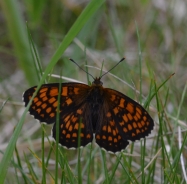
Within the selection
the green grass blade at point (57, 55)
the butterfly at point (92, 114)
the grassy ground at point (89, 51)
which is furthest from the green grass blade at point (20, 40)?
the green grass blade at point (57, 55)

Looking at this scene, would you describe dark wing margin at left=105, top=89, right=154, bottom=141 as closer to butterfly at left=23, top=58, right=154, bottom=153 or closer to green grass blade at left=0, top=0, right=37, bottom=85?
butterfly at left=23, top=58, right=154, bottom=153

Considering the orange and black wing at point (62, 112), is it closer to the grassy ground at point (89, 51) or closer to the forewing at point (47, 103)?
the forewing at point (47, 103)

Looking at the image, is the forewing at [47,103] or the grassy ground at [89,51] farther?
the grassy ground at [89,51]

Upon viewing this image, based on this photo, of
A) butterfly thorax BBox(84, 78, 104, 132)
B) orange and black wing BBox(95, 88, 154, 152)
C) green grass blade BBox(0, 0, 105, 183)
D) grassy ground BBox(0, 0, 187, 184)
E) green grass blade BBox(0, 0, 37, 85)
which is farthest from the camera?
green grass blade BBox(0, 0, 37, 85)

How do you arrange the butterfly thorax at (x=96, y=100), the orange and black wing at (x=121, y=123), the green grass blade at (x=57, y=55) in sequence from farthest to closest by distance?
the butterfly thorax at (x=96, y=100)
the orange and black wing at (x=121, y=123)
the green grass blade at (x=57, y=55)

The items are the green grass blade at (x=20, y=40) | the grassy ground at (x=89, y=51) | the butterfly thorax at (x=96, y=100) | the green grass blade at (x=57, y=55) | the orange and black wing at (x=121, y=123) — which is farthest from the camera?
the green grass blade at (x=20, y=40)

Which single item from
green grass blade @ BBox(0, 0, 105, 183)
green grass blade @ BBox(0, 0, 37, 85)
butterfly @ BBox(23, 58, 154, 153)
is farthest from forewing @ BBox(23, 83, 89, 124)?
green grass blade @ BBox(0, 0, 37, 85)

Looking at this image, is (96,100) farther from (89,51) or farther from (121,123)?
(89,51)
